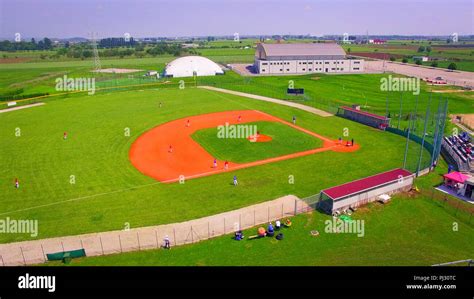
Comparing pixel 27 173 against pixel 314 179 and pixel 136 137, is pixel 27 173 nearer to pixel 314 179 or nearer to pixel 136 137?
pixel 136 137

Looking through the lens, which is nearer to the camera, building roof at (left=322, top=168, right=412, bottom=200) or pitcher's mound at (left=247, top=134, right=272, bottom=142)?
building roof at (left=322, top=168, right=412, bottom=200)

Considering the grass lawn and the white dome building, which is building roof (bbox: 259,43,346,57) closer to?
the white dome building

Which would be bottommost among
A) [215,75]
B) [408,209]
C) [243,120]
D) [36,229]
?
[36,229]

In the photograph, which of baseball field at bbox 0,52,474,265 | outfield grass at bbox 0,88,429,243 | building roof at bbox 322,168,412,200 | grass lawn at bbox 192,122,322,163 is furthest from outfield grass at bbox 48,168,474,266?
grass lawn at bbox 192,122,322,163

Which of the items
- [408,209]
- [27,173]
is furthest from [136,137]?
[408,209]

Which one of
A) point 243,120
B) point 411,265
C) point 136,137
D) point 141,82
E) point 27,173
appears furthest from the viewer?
point 141,82

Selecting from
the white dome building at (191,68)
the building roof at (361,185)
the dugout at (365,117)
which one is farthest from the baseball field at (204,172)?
the white dome building at (191,68)

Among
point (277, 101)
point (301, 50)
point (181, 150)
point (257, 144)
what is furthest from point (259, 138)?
point (301, 50)
